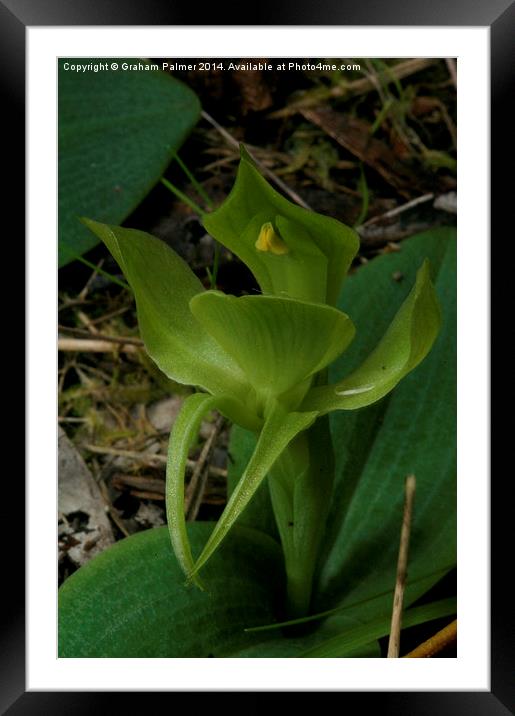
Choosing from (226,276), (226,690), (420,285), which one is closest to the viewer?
(420,285)

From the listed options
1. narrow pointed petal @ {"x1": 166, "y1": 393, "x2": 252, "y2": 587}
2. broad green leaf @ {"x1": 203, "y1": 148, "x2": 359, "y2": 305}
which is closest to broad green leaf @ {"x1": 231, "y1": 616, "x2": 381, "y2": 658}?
narrow pointed petal @ {"x1": 166, "y1": 393, "x2": 252, "y2": 587}

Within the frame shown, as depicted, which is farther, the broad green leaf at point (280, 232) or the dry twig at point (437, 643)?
the dry twig at point (437, 643)

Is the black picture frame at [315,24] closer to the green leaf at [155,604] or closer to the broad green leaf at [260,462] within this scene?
the green leaf at [155,604]

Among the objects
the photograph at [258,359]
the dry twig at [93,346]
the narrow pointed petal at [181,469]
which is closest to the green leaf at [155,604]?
the photograph at [258,359]

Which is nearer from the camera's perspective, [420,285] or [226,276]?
[420,285]

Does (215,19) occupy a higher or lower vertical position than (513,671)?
higher

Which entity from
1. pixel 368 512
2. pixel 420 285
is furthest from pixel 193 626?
pixel 420 285

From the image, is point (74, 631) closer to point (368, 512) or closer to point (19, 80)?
point (368, 512)

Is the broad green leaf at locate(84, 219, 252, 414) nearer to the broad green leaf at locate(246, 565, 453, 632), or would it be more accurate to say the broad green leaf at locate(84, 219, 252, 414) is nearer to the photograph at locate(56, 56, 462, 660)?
the photograph at locate(56, 56, 462, 660)
